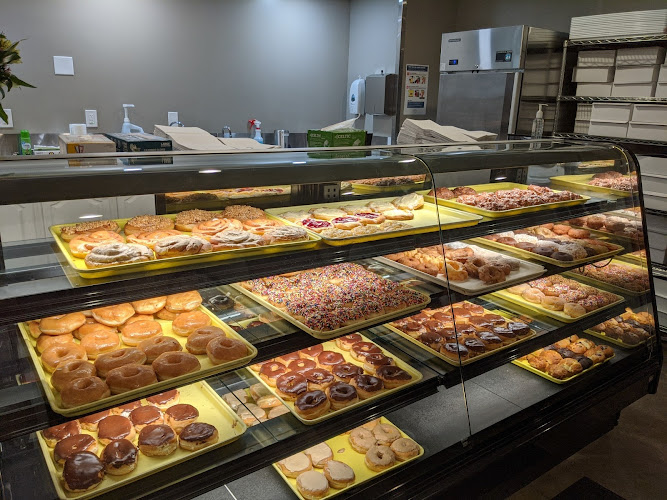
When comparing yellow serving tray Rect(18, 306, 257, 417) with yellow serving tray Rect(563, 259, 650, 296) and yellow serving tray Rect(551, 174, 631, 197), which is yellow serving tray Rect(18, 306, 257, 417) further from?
yellow serving tray Rect(563, 259, 650, 296)

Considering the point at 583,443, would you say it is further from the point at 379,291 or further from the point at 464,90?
the point at 464,90

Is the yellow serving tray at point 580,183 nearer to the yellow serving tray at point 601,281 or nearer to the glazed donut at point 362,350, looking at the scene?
the yellow serving tray at point 601,281

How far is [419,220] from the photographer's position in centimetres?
256

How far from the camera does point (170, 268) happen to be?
1836mm

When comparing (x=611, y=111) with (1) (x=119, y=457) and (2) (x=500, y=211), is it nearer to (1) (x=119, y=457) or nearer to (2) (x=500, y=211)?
(2) (x=500, y=211)

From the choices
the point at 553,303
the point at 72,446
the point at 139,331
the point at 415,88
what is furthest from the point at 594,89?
the point at 72,446

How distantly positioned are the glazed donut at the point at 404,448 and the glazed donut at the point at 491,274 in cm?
90

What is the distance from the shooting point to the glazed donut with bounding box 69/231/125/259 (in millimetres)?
1784

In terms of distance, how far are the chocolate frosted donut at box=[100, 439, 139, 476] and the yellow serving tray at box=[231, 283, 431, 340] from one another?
0.75m

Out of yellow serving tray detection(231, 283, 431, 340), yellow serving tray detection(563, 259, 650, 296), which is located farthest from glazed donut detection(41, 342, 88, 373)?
yellow serving tray detection(563, 259, 650, 296)

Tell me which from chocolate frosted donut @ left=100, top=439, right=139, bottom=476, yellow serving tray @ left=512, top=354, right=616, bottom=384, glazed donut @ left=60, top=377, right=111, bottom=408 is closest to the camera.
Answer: glazed donut @ left=60, top=377, right=111, bottom=408

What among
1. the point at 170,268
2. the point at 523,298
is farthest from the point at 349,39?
the point at 170,268

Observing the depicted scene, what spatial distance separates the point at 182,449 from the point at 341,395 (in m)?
0.68

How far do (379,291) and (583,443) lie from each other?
175cm
